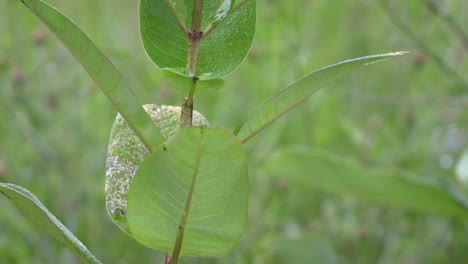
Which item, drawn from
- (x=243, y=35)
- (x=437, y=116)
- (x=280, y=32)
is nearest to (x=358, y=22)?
(x=437, y=116)

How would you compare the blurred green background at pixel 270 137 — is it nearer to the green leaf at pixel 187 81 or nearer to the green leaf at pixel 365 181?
the green leaf at pixel 365 181

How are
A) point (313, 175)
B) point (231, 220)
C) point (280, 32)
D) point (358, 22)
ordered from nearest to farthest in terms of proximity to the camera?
1. point (231, 220)
2. point (313, 175)
3. point (280, 32)
4. point (358, 22)

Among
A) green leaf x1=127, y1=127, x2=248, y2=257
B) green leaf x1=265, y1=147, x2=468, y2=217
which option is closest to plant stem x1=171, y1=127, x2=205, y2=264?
green leaf x1=127, y1=127, x2=248, y2=257

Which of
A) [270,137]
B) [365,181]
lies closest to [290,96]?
[365,181]

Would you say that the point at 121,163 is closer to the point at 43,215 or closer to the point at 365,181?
the point at 43,215

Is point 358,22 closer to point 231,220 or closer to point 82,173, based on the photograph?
point 82,173

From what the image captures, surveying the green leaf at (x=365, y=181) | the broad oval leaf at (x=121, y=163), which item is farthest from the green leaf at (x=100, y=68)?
the green leaf at (x=365, y=181)

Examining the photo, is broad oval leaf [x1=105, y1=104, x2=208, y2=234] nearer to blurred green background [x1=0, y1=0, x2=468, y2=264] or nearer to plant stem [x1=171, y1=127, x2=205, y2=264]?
plant stem [x1=171, y1=127, x2=205, y2=264]
